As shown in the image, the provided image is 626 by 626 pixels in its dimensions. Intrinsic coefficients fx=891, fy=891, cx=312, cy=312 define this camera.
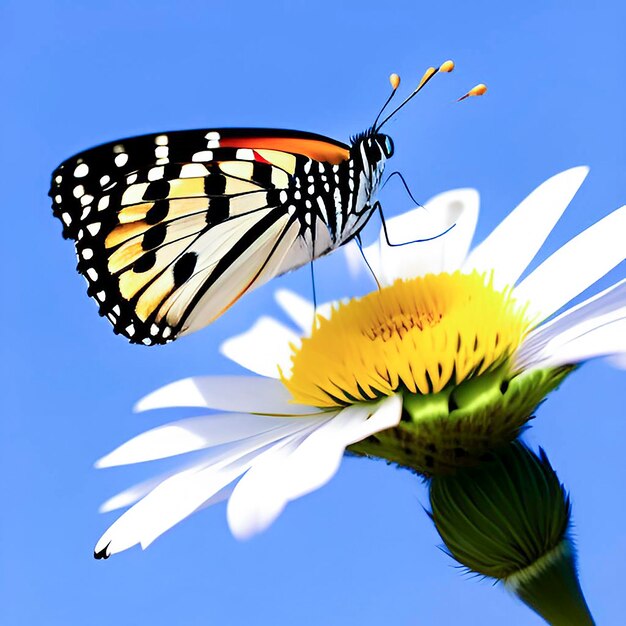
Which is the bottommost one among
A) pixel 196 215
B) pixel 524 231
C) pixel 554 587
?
pixel 554 587

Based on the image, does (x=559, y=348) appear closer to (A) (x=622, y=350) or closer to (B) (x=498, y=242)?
(A) (x=622, y=350)


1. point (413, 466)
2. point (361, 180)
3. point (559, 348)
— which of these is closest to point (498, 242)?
point (361, 180)

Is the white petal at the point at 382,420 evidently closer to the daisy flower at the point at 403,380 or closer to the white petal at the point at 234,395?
the daisy flower at the point at 403,380

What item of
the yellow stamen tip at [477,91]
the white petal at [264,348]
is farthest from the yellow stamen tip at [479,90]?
the white petal at [264,348]

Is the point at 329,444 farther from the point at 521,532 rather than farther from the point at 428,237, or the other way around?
the point at 428,237

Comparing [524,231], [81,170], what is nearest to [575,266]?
[524,231]

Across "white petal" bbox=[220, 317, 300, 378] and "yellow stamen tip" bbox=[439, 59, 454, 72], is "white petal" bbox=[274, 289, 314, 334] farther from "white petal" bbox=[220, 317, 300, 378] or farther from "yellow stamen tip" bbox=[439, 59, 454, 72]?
"yellow stamen tip" bbox=[439, 59, 454, 72]
